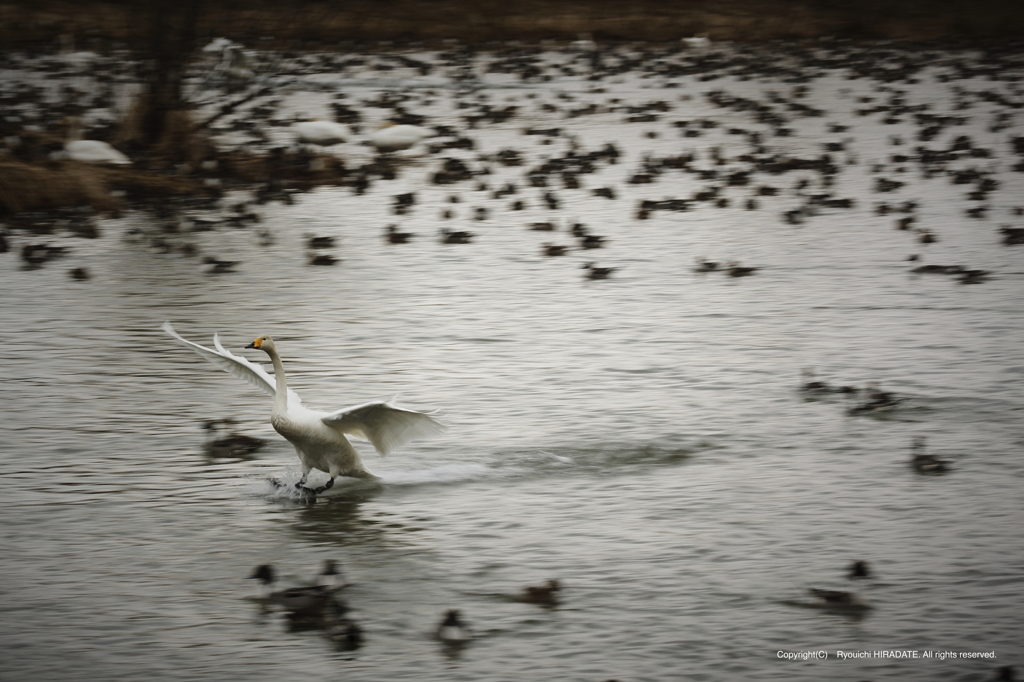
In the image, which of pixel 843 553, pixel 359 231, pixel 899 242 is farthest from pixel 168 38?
pixel 843 553

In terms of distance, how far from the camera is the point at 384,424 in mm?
5879

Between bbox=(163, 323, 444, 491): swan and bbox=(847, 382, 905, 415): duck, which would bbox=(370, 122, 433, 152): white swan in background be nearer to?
bbox=(847, 382, 905, 415): duck

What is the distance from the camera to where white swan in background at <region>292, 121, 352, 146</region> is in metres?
16.7

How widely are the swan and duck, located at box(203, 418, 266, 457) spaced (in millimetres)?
599

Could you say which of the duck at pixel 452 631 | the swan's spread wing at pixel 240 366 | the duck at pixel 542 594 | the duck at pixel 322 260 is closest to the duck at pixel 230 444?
the swan's spread wing at pixel 240 366

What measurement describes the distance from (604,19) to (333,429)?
1139 inches

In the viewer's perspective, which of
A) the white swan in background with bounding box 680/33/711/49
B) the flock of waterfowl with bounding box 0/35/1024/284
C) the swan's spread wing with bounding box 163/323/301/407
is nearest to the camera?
the swan's spread wing with bounding box 163/323/301/407

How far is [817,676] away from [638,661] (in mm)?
592

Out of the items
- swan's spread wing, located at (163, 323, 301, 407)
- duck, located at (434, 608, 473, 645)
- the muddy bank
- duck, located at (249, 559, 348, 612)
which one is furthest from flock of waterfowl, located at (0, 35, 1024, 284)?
duck, located at (434, 608, 473, 645)

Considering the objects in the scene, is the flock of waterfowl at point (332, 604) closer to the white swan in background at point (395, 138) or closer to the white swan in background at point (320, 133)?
the white swan in background at point (395, 138)

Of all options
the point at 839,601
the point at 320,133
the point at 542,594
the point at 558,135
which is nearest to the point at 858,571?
the point at 839,601

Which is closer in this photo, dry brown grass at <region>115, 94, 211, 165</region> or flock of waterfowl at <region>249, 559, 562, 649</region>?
flock of waterfowl at <region>249, 559, 562, 649</region>

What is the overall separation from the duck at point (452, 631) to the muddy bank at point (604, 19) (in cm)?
2760

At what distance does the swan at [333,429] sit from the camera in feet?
18.9
